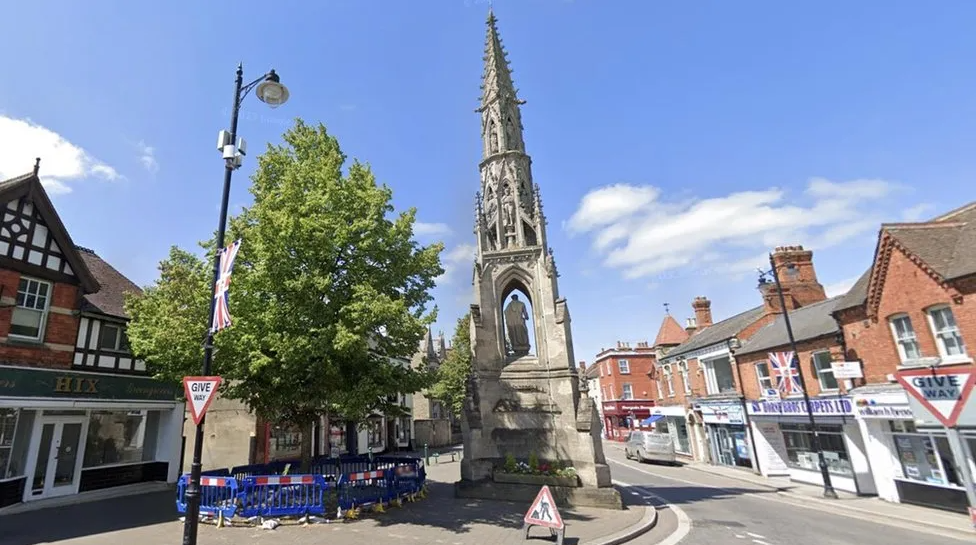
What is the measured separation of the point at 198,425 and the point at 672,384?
3146cm

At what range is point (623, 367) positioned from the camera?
47.3 m

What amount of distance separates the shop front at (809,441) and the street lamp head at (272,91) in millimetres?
20535

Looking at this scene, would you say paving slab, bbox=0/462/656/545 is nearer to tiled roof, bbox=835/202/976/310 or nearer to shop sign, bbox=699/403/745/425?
tiled roof, bbox=835/202/976/310

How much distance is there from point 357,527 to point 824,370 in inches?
764

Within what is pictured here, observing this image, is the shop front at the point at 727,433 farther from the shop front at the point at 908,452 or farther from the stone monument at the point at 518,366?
the stone monument at the point at 518,366

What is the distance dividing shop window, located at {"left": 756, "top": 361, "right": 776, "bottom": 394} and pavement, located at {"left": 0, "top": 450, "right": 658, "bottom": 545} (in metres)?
12.8

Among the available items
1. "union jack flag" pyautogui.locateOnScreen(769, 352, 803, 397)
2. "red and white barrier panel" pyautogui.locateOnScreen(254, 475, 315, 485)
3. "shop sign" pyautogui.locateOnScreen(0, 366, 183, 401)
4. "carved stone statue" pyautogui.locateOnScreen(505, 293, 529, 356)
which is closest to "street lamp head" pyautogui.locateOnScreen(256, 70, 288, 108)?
"red and white barrier panel" pyautogui.locateOnScreen(254, 475, 315, 485)

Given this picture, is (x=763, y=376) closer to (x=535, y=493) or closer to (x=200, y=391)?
(x=535, y=493)

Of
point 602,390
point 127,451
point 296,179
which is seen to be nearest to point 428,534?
point 296,179

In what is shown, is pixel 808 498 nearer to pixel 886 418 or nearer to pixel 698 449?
pixel 886 418

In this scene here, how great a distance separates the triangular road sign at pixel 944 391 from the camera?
8.72 meters

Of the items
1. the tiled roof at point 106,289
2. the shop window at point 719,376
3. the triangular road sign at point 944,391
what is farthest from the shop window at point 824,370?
the tiled roof at point 106,289

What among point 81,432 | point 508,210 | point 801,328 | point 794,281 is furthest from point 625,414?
point 81,432

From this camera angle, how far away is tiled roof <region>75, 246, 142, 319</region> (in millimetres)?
16375
